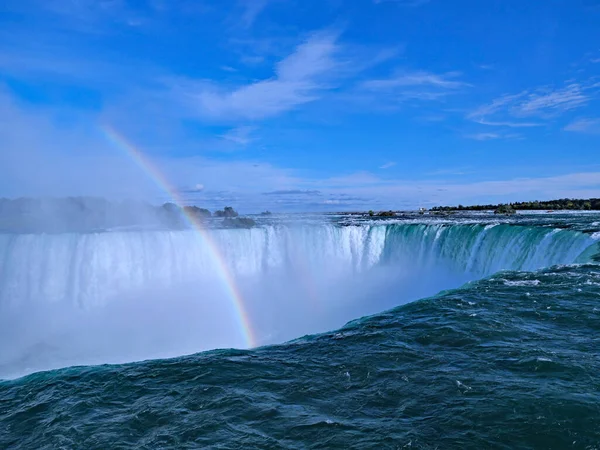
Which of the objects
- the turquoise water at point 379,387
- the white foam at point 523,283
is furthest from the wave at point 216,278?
the white foam at point 523,283

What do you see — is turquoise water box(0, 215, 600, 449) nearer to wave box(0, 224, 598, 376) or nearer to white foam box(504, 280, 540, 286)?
white foam box(504, 280, 540, 286)

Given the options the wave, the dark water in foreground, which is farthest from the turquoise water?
the wave

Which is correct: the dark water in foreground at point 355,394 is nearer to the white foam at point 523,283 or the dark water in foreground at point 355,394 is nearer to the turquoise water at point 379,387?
the turquoise water at point 379,387

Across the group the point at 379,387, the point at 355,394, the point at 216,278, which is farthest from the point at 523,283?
the point at 216,278

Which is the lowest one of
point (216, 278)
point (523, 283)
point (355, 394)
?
point (216, 278)

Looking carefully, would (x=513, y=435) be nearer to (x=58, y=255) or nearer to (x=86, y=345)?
(x=86, y=345)

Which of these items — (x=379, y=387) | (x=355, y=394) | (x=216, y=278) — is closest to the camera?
(x=355, y=394)

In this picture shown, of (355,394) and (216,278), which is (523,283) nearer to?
(355,394)
